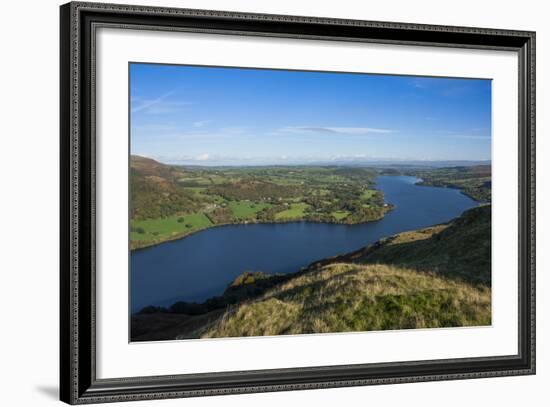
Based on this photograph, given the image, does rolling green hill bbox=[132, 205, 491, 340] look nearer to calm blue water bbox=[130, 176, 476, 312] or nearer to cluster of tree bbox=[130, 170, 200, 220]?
calm blue water bbox=[130, 176, 476, 312]

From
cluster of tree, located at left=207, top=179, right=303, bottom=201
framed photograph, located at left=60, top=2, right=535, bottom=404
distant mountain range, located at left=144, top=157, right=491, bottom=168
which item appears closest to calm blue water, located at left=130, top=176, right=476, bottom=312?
framed photograph, located at left=60, top=2, right=535, bottom=404

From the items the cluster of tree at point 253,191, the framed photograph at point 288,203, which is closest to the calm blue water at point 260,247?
the framed photograph at point 288,203

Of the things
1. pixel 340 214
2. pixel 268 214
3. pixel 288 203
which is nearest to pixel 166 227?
pixel 268 214

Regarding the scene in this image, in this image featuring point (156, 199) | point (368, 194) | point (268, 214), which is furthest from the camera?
point (368, 194)

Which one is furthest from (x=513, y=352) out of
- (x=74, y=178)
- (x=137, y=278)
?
(x=74, y=178)

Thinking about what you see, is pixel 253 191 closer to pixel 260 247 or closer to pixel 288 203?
pixel 288 203

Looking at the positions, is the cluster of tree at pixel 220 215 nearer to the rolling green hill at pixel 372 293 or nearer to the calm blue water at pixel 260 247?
the calm blue water at pixel 260 247
